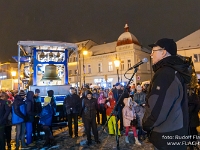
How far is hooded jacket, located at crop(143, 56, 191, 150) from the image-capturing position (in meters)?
2.46

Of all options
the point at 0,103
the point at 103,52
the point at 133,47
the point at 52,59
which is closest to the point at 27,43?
the point at 52,59

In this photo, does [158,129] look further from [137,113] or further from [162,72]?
[137,113]

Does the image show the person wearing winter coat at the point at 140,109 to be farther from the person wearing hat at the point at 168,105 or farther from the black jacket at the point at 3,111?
the person wearing hat at the point at 168,105

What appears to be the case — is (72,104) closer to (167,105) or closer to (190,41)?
(167,105)

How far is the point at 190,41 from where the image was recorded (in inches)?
1345

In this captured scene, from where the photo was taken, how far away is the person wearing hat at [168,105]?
96.7 inches

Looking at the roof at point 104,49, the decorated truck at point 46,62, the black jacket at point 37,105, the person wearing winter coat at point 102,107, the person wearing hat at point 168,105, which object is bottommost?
the person wearing winter coat at point 102,107

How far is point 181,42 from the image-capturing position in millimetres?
35281

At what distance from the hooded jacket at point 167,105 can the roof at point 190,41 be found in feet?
111

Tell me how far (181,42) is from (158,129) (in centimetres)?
3621

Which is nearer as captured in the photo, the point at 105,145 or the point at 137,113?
the point at 105,145

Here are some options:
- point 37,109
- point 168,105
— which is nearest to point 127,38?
point 37,109

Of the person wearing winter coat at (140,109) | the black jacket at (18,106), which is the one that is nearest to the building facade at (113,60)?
the person wearing winter coat at (140,109)

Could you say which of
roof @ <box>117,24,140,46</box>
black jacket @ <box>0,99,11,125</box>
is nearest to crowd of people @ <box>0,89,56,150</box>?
black jacket @ <box>0,99,11,125</box>
